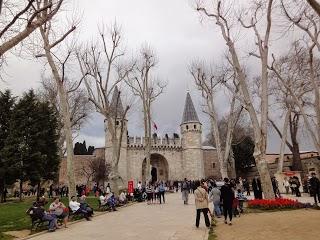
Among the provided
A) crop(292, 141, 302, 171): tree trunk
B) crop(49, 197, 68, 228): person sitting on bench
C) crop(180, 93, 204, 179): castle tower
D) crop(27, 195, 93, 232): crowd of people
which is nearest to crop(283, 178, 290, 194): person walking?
crop(292, 141, 302, 171): tree trunk

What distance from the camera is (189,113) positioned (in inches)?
2255

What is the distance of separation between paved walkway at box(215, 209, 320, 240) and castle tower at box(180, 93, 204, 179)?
41.1 metres

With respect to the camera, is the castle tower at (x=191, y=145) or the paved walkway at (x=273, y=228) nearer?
the paved walkway at (x=273, y=228)

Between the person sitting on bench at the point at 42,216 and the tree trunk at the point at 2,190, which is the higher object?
the tree trunk at the point at 2,190

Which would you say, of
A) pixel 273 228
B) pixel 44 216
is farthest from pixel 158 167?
pixel 273 228

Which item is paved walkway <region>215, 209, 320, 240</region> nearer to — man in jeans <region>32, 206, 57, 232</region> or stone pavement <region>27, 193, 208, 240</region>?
stone pavement <region>27, 193, 208, 240</region>

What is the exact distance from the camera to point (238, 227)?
37.7ft

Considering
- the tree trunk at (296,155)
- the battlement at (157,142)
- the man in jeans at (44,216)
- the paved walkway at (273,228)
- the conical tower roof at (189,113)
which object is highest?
the conical tower roof at (189,113)

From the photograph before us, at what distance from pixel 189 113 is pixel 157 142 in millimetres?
6454

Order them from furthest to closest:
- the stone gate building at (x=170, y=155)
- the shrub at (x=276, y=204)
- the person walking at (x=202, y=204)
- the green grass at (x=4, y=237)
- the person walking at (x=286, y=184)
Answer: the stone gate building at (x=170, y=155)
the person walking at (x=286, y=184)
the shrub at (x=276, y=204)
the person walking at (x=202, y=204)
the green grass at (x=4, y=237)

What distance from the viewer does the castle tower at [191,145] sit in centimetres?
5459

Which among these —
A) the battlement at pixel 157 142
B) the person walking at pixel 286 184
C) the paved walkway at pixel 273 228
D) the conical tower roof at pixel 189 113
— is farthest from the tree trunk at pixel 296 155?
the paved walkway at pixel 273 228

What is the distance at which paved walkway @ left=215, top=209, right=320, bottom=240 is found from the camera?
9.47 metres

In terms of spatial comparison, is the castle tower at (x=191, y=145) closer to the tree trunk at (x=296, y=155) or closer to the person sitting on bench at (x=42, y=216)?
the tree trunk at (x=296, y=155)
